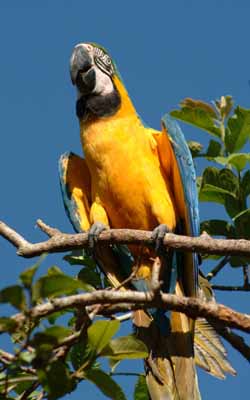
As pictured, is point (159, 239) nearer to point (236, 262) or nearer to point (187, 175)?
point (236, 262)

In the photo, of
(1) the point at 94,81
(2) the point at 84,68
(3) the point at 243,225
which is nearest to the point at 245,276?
(3) the point at 243,225

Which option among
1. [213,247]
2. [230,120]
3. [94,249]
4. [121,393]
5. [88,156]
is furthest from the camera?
[88,156]

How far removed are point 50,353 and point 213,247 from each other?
4.12ft

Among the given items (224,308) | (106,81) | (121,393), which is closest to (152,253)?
(106,81)

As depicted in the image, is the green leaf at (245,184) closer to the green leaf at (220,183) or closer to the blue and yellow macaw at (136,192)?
the green leaf at (220,183)

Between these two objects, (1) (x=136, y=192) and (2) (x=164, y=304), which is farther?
(1) (x=136, y=192)

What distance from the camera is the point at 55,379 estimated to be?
8.44 feet

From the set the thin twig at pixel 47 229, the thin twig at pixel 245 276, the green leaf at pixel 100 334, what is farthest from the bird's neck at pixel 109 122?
the green leaf at pixel 100 334

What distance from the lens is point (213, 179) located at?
464cm

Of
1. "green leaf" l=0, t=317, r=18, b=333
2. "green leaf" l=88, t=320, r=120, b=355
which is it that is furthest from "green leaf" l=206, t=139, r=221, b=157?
"green leaf" l=0, t=317, r=18, b=333

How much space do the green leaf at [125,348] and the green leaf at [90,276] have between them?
1614mm

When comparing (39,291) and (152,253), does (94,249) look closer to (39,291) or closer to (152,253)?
(152,253)

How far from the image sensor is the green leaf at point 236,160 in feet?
14.8

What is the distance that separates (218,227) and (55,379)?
2.29 meters
